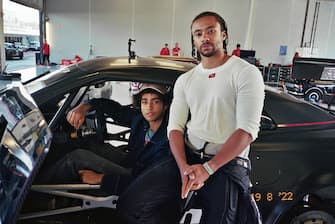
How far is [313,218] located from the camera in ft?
6.32

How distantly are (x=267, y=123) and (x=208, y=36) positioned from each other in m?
0.64

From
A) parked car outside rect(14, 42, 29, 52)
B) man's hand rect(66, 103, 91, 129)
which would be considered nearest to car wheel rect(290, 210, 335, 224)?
man's hand rect(66, 103, 91, 129)

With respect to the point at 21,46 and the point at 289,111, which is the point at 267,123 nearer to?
the point at 289,111

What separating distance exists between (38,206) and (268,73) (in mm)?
10759

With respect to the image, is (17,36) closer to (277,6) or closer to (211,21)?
(277,6)

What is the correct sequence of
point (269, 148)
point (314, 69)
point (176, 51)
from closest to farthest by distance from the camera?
point (269, 148) → point (314, 69) → point (176, 51)

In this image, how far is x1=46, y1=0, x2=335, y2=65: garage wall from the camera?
11938 millimetres

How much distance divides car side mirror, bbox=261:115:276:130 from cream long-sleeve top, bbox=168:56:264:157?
0.34 m

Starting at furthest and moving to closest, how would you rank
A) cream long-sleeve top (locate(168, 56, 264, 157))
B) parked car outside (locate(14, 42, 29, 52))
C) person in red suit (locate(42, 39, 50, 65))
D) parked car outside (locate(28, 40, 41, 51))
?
parked car outside (locate(28, 40, 41, 51)) < person in red suit (locate(42, 39, 50, 65)) < parked car outside (locate(14, 42, 29, 52)) < cream long-sleeve top (locate(168, 56, 264, 157))

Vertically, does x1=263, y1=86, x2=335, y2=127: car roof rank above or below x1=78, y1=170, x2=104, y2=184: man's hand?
above

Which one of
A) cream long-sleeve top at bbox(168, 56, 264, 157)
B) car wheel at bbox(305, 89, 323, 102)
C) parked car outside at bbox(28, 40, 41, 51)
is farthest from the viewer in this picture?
parked car outside at bbox(28, 40, 41, 51)

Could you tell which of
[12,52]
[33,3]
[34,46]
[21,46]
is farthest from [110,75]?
[34,46]

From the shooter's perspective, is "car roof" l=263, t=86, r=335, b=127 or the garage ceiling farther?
the garage ceiling

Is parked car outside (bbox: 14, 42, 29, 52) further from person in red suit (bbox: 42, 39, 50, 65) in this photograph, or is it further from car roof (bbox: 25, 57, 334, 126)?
car roof (bbox: 25, 57, 334, 126)
